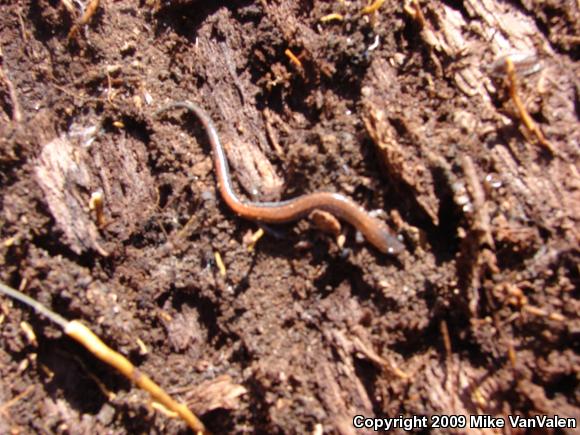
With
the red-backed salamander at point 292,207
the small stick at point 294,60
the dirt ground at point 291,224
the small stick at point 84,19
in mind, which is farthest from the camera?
the small stick at point 84,19

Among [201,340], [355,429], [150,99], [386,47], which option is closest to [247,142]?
[150,99]

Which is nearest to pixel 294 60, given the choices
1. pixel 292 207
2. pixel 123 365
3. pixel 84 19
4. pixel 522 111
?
pixel 292 207

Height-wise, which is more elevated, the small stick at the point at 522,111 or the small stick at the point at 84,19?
the small stick at the point at 84,19

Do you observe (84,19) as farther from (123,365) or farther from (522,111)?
(522,111)

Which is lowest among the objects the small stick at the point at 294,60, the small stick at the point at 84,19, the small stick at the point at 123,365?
the small stick at the point at 123,365

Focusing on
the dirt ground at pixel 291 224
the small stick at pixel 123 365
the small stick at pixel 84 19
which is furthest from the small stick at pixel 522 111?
the small stick at pixel 84 19

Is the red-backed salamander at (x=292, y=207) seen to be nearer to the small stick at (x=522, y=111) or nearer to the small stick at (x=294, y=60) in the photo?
the small stick at (x=294, y=60)

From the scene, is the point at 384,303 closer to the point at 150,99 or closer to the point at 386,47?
the point at 386,47
